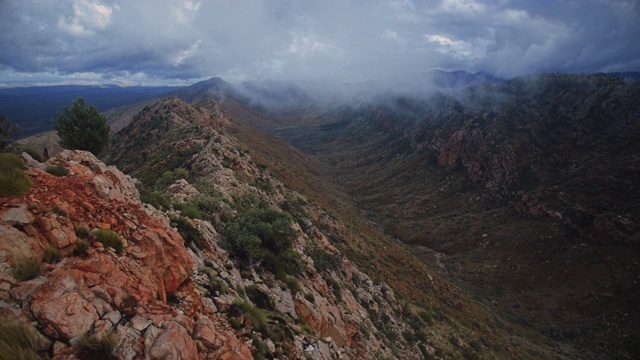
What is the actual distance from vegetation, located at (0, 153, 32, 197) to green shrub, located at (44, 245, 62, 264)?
1827 millimetres

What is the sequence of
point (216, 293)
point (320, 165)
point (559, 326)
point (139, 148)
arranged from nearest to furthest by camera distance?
1. point (216, 293)
2. point (559, 326)
3. point (139, 148)
4. point (320, 165)

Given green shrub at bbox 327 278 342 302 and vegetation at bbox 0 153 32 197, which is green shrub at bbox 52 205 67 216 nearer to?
vegetation at bbox 0 153 32 197

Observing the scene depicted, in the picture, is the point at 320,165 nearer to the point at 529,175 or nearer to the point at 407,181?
the point at 407,181

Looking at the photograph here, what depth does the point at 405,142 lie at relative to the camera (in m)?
145

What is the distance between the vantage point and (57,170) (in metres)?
10.3

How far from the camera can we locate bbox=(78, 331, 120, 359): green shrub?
6012mm

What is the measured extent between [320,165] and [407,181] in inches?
1677

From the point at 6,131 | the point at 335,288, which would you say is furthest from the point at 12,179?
the point at 335,288

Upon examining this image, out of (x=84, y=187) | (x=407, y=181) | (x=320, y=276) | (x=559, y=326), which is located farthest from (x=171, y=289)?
(x=407, y=181)

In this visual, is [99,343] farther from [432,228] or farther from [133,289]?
[432,228]

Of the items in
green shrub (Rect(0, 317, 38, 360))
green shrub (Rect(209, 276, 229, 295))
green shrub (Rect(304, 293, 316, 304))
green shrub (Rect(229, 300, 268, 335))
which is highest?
green shrub (Rect(0, 317, 38, 360))

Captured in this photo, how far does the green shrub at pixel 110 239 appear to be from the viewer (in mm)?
8398

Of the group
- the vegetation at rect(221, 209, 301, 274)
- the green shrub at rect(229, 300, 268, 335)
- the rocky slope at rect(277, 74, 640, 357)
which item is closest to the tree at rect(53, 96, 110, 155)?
the vegetation at rect(221, 209, 301, 274)

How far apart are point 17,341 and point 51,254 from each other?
2391mm
